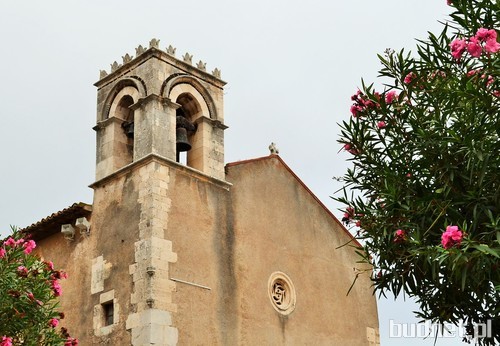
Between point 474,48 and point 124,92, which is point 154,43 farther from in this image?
point 474,48

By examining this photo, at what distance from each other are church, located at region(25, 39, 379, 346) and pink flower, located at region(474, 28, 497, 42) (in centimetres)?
884

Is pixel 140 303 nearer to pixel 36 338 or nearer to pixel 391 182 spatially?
pixel 36 338

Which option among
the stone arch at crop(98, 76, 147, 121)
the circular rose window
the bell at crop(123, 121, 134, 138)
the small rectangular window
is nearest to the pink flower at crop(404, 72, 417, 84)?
the stone arch at crop(98, 76, 147, 121)

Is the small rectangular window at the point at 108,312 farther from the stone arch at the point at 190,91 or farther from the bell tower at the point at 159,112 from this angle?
the stone arch at the point at 190,91

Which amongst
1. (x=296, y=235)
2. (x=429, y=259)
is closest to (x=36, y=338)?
(x=429, y=259)

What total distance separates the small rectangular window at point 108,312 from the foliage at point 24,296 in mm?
5353

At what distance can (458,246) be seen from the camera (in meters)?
7.29

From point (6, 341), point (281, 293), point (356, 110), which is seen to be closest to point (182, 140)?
point (281, 293)

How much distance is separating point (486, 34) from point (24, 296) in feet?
20.6

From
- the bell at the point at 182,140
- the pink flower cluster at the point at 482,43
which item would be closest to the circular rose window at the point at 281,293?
the bell at the point at 182,140

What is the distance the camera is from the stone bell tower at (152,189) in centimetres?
1481

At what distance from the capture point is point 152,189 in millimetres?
15453

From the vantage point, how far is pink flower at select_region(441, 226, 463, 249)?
23.6ft

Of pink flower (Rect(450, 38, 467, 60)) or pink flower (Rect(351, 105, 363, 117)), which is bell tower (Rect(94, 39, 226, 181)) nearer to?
pink flower (Rect(351, 105, 363, 117))
